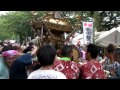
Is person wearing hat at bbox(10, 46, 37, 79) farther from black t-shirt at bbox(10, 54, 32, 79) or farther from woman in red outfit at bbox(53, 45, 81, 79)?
woman in red outfit at bbox(53, 45, 81, 79)

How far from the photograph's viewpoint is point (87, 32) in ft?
30.7

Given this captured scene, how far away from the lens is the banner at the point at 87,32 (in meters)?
9.24

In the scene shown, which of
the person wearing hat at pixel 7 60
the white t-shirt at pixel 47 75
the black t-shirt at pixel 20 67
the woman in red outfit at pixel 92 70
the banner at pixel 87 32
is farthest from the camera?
the banner at pixel 87 32

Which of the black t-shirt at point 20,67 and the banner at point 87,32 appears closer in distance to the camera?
the black t-shirt at point 20,67

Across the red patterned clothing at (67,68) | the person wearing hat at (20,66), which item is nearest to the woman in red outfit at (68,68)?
the red patterned clothing at (67,68)

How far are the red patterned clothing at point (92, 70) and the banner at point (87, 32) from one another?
15.1ft

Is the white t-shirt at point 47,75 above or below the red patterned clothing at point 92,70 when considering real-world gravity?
above

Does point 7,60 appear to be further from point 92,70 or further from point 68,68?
point 92,70

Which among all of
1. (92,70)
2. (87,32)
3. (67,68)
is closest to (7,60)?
(67,68)

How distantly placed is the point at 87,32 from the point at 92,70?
490cm

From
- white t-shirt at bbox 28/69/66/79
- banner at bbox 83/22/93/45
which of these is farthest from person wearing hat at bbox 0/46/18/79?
banner at bbox 83/22/93/45

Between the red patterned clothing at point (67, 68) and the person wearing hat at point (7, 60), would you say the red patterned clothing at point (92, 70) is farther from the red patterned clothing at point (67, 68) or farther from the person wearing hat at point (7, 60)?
the person wearing hat at point (7, 60)

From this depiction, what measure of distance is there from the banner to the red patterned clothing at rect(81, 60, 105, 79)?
4.59m
